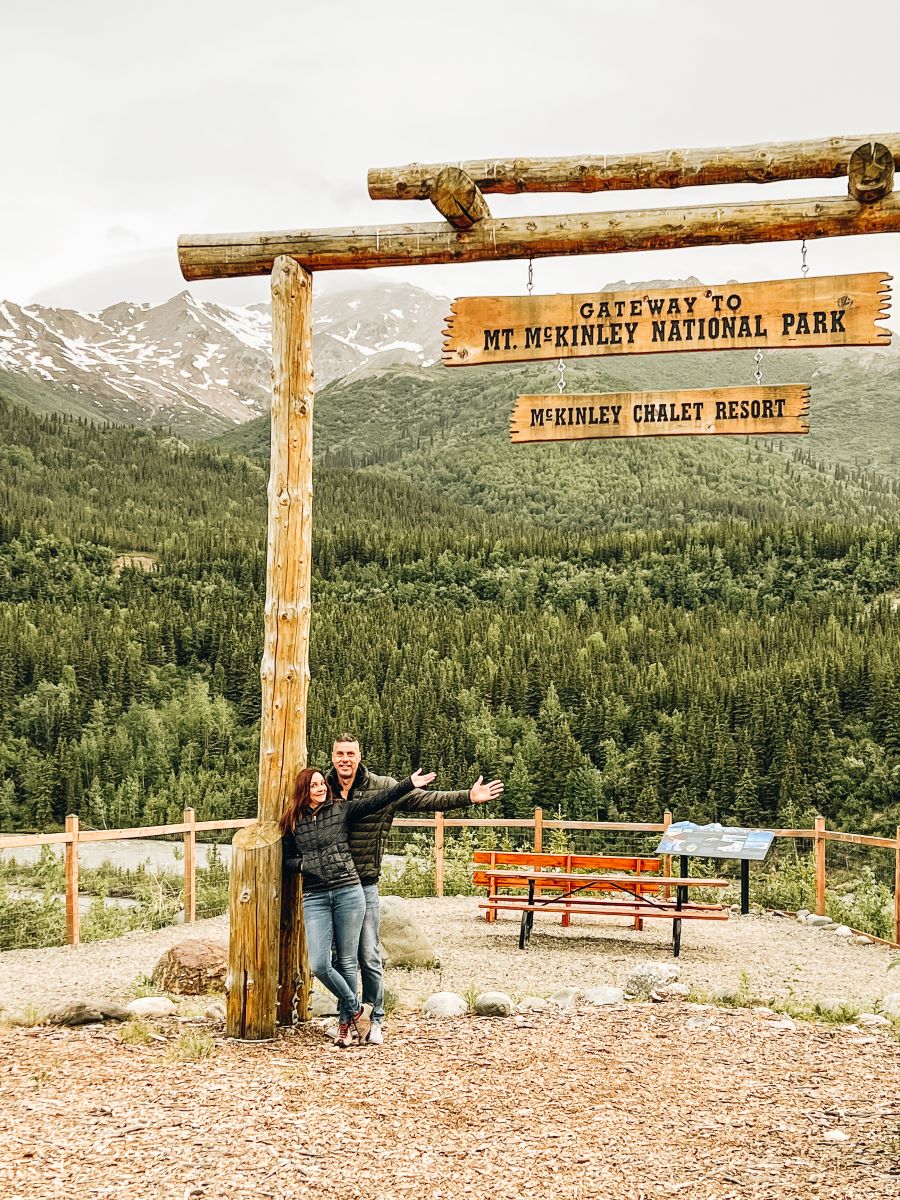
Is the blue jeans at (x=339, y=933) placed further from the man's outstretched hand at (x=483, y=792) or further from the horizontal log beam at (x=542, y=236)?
the horizontal log beam at (x=542, y=236)

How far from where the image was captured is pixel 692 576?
63688 millimetres

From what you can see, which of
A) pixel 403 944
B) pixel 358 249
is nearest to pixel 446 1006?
pixel 403 944

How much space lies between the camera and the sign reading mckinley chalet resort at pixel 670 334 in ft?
21.3

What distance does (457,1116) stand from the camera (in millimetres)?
5059

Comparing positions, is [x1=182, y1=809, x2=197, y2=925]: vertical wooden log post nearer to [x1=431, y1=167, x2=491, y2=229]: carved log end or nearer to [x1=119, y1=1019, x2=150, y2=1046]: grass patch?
[x1=119, y1=1019, x2=150, y2=1046]: grass patch

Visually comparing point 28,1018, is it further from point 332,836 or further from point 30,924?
point 30,924

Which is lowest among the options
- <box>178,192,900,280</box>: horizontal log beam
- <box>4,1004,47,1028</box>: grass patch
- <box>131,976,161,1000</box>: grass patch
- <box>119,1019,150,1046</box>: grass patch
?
<box>131,976,161,1000</box>: grass patch

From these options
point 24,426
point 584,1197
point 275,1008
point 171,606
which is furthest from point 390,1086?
point 24,426

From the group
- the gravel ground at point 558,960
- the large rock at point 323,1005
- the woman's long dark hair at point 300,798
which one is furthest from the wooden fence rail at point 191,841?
the woman's long dark hair at point 300,798

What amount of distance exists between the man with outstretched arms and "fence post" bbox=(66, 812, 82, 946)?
5.19 m

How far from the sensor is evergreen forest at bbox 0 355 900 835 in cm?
3378

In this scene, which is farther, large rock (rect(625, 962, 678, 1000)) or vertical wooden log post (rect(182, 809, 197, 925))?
vertical wooden log post (rect(182, 809, 197, 925))

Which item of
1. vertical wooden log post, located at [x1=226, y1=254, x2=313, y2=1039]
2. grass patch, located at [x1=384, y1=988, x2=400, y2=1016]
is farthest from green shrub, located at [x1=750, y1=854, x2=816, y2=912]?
vertical wooden log post, located at [x1=226, y1=254, x2=313, y2=1039]

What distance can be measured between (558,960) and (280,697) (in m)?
5.15
